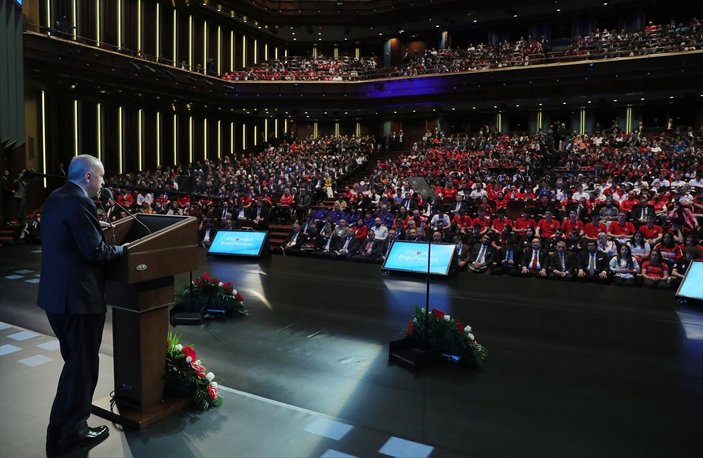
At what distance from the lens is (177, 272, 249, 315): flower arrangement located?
523cm

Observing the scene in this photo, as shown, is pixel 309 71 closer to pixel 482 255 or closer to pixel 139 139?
pixel 139 139

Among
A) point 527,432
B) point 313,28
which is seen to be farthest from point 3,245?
point 313,28

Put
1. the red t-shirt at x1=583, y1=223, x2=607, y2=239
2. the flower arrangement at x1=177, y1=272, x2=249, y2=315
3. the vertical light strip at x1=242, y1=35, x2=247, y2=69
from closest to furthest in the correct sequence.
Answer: the flower arrangement at x1=177, y1=272, x2=249, y2=315, the red t-shirt at x1=583, y1=223, x2=607, y2=239, the vertical light strip at x1=242, y1=35, x2=247, y2=69

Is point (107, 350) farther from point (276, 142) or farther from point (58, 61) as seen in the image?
point (276, 142)

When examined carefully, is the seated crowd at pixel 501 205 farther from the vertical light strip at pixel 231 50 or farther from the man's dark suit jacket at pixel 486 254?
the vertical light strip at pixel 231 50

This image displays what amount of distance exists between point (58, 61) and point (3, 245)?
6.91m

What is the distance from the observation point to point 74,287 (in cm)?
231

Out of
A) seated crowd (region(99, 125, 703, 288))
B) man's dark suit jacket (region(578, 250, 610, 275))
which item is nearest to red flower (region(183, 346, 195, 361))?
seated crowd (region(99, 125, 703, 288))


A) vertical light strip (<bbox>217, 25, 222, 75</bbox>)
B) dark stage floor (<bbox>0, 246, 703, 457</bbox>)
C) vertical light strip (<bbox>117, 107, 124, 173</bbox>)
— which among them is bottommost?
dark stage floor (<bbox>0, 246, 703, 457</bbox>)

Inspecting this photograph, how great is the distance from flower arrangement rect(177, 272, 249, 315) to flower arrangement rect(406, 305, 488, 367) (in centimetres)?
203

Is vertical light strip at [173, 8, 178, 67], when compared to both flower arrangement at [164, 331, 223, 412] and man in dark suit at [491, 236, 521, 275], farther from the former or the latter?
flower arrangement at [164, 331, 223, 412]

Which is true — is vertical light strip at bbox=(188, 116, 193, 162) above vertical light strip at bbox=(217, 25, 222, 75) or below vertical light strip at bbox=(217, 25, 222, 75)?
below

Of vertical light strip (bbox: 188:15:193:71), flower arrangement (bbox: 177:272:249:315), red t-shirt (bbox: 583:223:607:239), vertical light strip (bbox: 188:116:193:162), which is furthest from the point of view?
vertical light strip (bbox: 188:116:193:162)

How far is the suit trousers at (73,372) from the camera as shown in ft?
7.75
